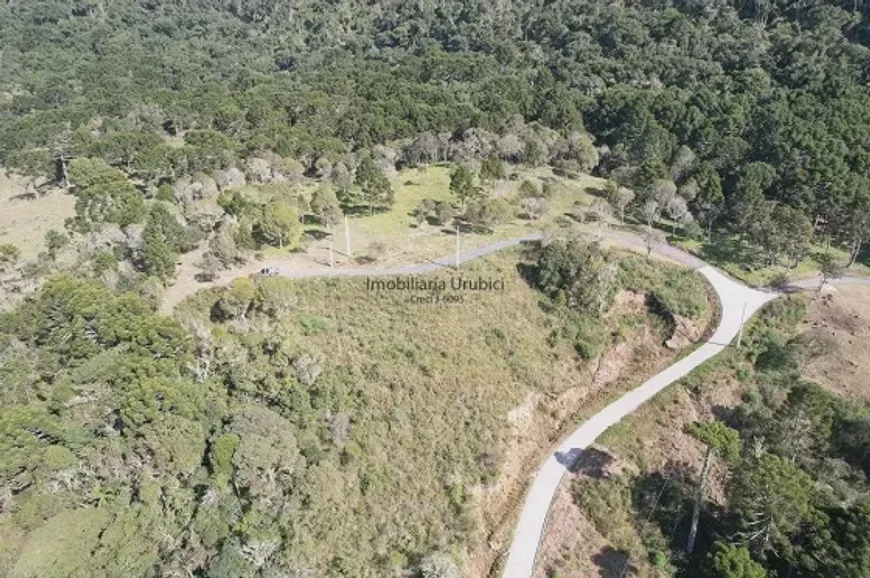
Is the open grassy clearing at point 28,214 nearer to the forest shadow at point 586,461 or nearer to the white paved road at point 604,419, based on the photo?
the white paved road at point 604,419

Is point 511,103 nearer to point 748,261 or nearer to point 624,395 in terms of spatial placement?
point 748,261

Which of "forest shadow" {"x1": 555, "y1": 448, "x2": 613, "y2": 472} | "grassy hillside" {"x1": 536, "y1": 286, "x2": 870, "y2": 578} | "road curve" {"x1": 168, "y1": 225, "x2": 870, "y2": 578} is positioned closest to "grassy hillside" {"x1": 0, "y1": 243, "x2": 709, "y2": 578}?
"road curve" {"x1": 168, "y1": 225, "x2": 870, "y2": 578}

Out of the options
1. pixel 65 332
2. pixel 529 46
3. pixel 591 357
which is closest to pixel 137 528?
pixel 65 332

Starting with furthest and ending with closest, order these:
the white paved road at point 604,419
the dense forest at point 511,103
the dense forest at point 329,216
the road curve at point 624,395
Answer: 1. the dense forest at point 511,103
2. the road curve at point 624,395
3. the white paved road at point 604,419
4. the dense forest at point 329,216

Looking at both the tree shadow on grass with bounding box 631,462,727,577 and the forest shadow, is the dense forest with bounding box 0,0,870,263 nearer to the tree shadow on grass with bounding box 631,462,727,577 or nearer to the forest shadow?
the tree shadow on grass with bounding box 631,462,727,577

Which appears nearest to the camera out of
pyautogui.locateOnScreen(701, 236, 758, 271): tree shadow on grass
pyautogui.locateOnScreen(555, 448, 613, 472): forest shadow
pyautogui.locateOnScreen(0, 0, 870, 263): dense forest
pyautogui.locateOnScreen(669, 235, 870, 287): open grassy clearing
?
pyautogui.locateOnScreen(555, 448, 613, 472): forest shadow

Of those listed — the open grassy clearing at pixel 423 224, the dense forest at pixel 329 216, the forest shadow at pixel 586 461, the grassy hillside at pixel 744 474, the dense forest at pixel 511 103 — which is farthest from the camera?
the dense forest at pixel 511 103

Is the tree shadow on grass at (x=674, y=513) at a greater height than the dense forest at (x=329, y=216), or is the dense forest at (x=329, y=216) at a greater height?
the dense forest at (x=329, y=216)

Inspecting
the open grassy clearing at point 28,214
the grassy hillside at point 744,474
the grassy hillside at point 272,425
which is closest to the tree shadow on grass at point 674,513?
the grassy hillside at point 744,474

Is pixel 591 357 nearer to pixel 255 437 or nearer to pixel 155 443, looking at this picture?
pixel 255 437
